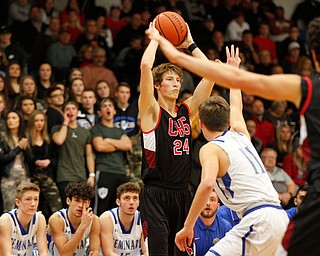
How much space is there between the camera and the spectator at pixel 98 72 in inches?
501

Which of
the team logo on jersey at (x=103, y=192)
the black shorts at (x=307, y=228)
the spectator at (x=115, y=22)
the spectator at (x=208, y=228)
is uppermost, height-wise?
the spectator at (x=115, y=22)

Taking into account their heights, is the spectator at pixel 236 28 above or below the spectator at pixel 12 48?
above

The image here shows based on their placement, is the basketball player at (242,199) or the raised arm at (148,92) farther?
the raised arm at (148,92)

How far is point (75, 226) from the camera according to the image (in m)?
9.07

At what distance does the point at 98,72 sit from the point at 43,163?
2909 mm

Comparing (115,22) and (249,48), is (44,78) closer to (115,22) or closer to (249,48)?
(115,22)

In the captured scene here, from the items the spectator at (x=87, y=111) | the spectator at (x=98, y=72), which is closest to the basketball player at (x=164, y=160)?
the spectator at (x=87, y=111)

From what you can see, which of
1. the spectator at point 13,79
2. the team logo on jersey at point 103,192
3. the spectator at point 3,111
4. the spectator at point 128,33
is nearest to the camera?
the spectator at point 3,111

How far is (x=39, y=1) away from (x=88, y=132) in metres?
4.57

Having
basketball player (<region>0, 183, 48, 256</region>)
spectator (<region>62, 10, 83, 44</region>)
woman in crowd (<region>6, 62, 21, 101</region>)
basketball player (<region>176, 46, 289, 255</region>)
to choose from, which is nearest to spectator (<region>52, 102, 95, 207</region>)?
woman in crowd (<region>6, 62, 21, 101</region>)

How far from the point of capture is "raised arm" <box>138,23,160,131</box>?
6.53m

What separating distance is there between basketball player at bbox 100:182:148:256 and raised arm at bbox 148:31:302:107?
445 centimetres

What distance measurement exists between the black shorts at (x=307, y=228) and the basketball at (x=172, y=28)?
9.51 feet

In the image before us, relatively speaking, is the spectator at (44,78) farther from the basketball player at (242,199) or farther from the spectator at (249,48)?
the basketball player at (242,199)
